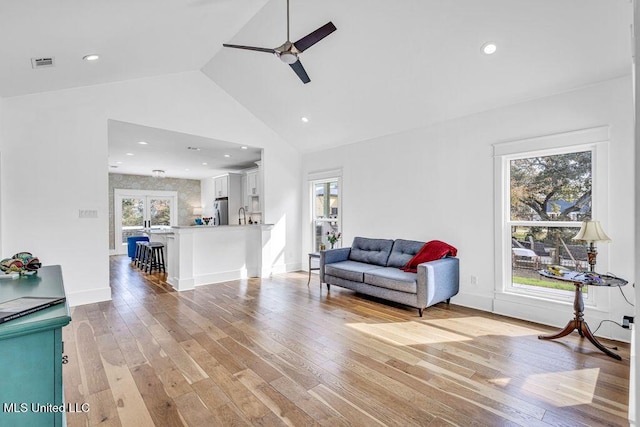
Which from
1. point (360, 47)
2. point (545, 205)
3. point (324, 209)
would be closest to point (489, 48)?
point (360, 47)

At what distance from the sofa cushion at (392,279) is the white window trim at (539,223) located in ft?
3.60

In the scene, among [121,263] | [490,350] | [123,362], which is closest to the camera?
[123,362]

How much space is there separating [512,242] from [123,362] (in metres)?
4.40

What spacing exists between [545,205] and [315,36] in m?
3.22

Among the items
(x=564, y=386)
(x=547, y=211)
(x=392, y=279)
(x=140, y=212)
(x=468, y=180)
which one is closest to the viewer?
(x=564, y=386)

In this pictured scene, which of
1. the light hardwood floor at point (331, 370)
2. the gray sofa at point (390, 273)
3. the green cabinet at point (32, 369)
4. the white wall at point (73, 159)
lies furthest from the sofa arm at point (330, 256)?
the green cabinet at point (32, 369)

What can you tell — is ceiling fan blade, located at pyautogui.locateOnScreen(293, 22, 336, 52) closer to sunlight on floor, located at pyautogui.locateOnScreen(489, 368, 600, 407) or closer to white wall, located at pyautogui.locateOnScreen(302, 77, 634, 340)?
white wall, located at pyautogui.locateOnScreen(302, 77, 634, 340)

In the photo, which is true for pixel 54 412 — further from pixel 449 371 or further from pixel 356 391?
pixel 449 371

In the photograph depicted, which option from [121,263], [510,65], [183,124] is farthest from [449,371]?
[121,263]

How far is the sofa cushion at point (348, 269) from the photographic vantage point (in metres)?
4.47

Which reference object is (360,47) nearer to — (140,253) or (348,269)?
(348,269)

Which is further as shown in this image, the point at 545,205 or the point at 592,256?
the point at 545,205

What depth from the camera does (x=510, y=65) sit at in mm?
3266

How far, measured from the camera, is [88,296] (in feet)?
14.1
